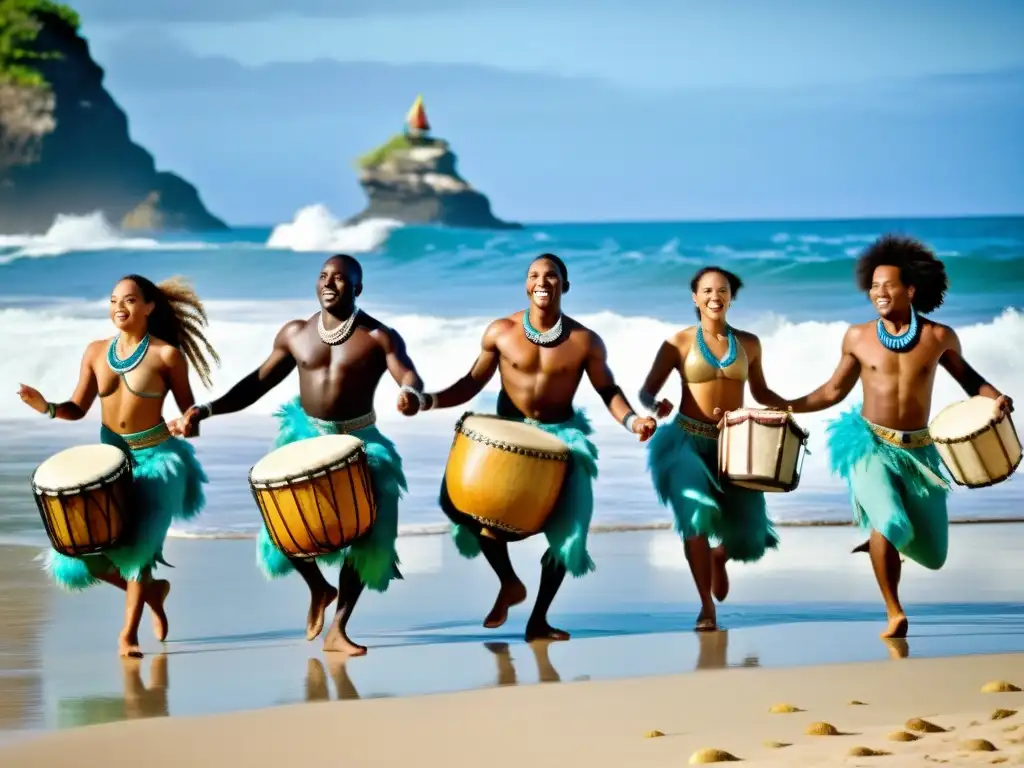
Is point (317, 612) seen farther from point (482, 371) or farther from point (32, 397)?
point (32, 397)

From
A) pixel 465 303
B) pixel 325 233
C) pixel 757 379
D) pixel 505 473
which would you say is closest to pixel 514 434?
pixel 505 473

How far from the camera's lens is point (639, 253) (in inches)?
1075

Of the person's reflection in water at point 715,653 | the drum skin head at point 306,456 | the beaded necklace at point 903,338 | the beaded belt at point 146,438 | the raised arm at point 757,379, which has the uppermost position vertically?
the beaded necklace at point 903,338

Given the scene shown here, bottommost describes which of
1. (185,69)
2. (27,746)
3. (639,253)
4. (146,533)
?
Result: (27,746)

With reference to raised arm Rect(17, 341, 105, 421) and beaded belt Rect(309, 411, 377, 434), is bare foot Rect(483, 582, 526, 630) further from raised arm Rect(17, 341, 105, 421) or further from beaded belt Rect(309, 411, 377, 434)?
raised arm Rect(17, 341, 105, 421)

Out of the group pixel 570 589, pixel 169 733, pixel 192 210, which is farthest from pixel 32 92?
pixel 169 733

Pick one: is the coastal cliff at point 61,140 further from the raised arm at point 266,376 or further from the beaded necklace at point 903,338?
the beaded necklace at point 903,338

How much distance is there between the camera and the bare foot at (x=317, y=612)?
8.17m

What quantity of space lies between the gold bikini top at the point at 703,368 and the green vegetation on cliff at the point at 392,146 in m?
19.2

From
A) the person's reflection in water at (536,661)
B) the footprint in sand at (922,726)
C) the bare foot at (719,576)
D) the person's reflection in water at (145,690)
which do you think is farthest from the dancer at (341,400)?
the footprint in sand at (922,726)

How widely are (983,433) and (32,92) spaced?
27847 millimetres

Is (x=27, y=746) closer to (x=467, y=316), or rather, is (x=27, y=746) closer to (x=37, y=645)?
(x=37, y=645)

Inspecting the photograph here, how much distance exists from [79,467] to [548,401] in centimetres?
194

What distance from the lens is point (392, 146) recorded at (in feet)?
92.0
